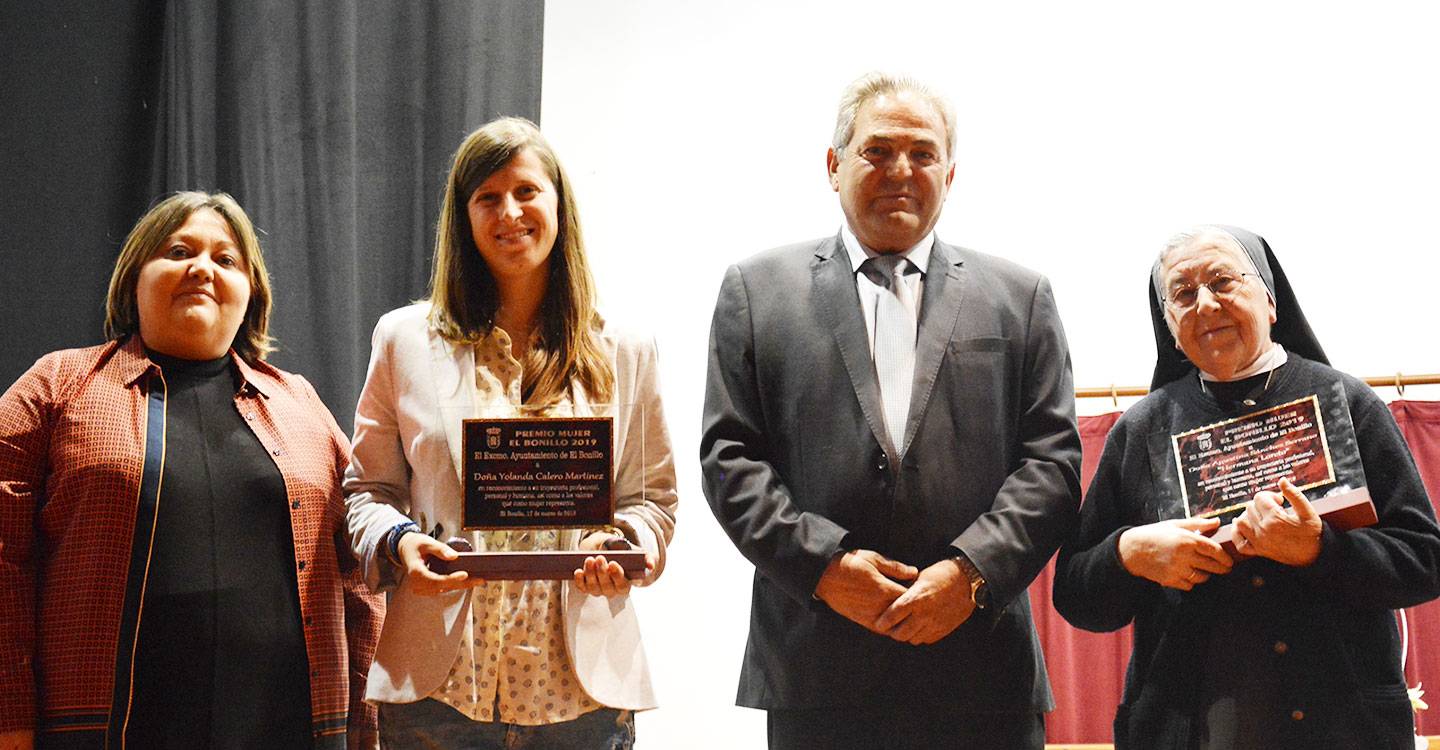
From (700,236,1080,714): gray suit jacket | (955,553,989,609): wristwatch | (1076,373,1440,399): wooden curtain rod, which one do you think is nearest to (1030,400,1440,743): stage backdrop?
(1076,373,1440,399): wooden curtain rod

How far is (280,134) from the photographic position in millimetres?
3906

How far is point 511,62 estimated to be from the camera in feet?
13.0

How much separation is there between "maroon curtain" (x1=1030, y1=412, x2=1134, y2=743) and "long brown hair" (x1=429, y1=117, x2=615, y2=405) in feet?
7.80

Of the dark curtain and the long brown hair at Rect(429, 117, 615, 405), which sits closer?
the long brown hair at Rect(429, 117, 615, 405)

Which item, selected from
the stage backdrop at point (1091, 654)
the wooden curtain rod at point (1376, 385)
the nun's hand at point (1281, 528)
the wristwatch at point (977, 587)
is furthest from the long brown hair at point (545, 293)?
the wooden curtain rod at point (1376, 385)

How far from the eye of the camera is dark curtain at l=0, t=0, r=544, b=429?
12.5ft

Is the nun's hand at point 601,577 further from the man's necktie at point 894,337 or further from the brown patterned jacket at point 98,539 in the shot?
the brown patterned jacket at point 98,539

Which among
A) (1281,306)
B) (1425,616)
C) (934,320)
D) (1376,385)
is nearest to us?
(934,320)

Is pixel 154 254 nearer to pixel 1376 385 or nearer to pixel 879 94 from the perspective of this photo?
pixel 879 94

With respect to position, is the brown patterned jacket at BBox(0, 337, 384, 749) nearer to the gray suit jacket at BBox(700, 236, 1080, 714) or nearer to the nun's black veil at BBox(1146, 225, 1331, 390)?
the gray suit jacket at BBox(700, 236, 1080, 714)

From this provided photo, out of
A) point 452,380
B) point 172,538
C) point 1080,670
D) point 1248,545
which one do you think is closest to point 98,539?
point 172,538

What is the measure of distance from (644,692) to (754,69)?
3.14m

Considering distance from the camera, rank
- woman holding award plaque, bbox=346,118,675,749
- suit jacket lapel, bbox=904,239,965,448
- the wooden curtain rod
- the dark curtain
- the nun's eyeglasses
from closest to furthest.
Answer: woman holding award plaque, bbox=346,118,675,749, suit jacket lapel, bbox=904,239,965,448, the nun's eyeglasses, the dark curtain, the wooden curtain rod

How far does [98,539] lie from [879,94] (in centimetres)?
177
